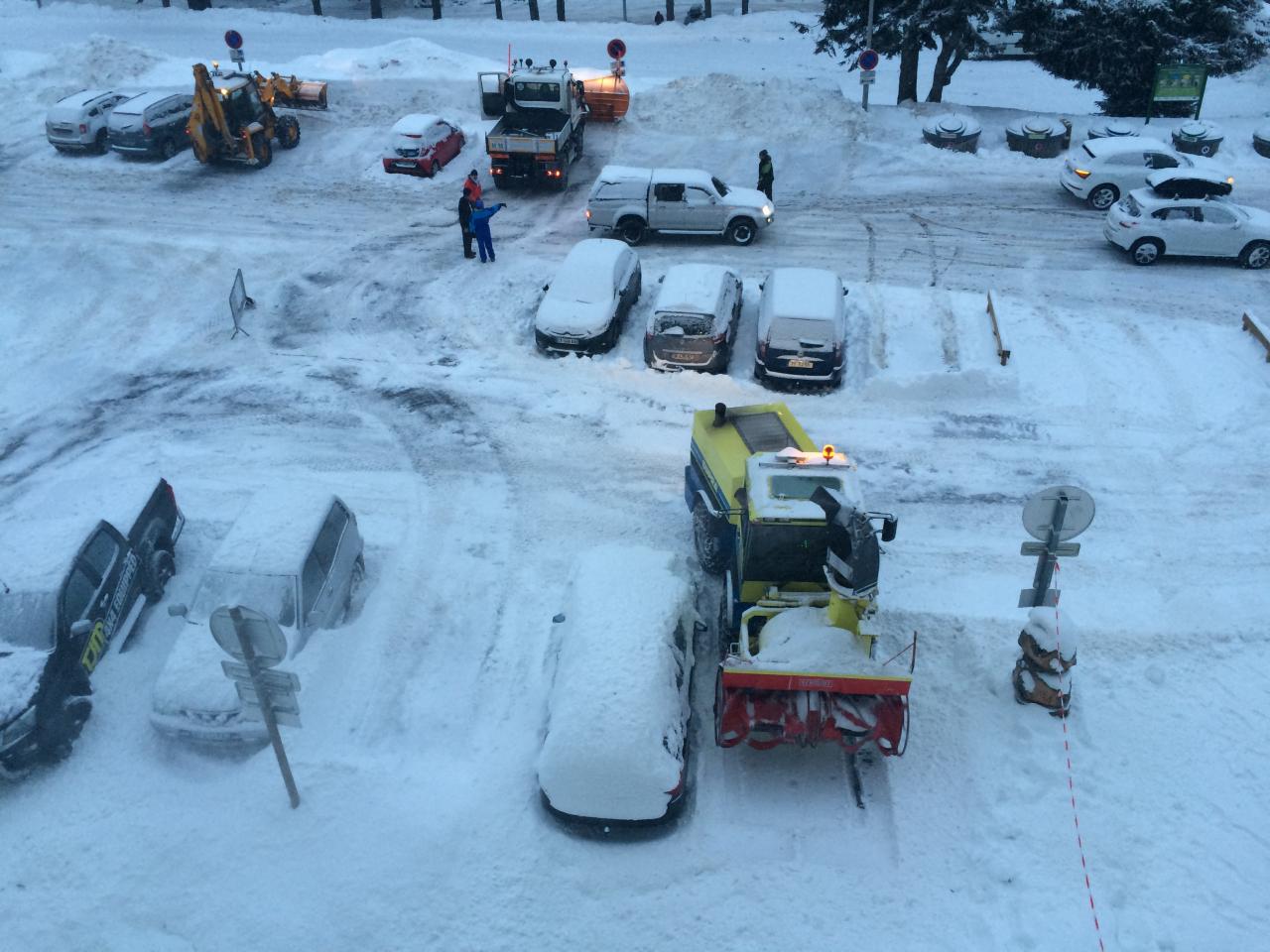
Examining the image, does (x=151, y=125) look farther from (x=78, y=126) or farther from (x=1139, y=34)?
(x=1139, y=34)

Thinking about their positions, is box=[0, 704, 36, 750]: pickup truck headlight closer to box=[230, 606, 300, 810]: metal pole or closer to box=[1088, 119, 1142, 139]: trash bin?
box=[230, 606, 300, 810]: metal pole

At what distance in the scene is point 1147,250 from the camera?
2022 centimetres

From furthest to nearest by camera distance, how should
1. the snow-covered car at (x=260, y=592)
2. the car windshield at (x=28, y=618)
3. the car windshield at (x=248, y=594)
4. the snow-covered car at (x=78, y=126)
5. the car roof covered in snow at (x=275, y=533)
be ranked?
the snow-covered car at (x=78, y=126), the car roof covered in snow at (x=275, y=533), the car windshield at (x=248, y=594), the car windshield at (x=28, y=618), the snow-covered car at (x=260, y=592)

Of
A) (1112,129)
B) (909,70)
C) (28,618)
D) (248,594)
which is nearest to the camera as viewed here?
(28,618)

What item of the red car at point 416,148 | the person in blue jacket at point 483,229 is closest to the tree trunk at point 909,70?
the red car at point 416,148

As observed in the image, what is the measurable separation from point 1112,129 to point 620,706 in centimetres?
2513

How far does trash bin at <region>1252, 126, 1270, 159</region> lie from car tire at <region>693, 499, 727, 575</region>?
2276 cm

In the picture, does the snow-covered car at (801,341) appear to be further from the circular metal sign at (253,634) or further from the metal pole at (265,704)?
the circular metal sign at (253,634)

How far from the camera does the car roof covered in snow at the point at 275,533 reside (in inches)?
426

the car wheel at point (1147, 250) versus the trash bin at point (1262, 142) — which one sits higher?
the trash bin at point (1262, 142)

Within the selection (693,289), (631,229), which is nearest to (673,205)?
(631,229)

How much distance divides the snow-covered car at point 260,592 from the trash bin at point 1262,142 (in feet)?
85.4

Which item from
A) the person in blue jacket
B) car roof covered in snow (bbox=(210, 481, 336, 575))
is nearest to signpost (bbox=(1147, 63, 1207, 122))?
the person in blue jacket

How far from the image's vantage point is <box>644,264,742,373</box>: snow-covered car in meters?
16.6
